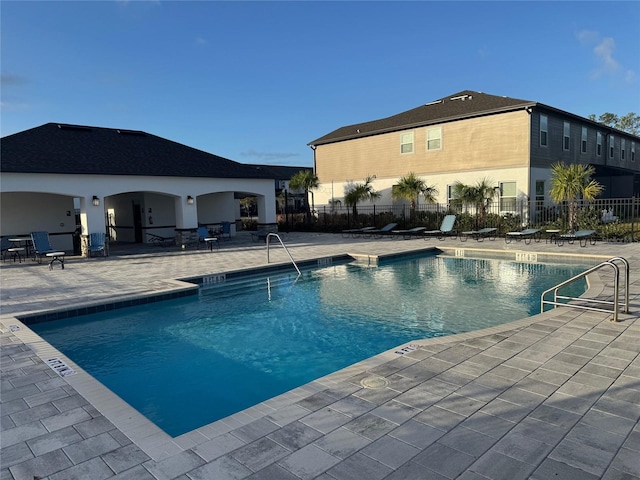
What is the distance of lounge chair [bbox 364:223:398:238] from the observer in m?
20.8

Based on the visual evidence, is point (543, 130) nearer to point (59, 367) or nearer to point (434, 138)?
point (434, 138)

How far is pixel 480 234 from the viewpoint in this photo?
18.5m

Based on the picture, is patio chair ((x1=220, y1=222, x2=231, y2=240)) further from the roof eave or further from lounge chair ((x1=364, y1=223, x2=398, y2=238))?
the roof eave

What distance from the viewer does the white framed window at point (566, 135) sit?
21.0 metres

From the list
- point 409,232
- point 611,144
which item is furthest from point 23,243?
point 611,144

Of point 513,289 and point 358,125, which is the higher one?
point 358,125

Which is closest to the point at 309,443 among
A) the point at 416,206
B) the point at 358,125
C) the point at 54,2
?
the point at 54,2

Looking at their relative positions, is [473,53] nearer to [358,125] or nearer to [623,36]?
[623,36]

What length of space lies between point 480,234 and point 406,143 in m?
7.46

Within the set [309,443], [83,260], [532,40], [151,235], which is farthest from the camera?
[151,235]

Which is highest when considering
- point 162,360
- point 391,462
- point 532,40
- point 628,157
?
point 532,40

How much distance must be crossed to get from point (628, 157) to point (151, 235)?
1205 inches

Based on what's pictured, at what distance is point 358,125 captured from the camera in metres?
28.3

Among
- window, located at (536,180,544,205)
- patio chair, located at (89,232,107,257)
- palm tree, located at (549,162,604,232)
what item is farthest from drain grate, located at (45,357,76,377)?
window, located at (536,180,544,205)
